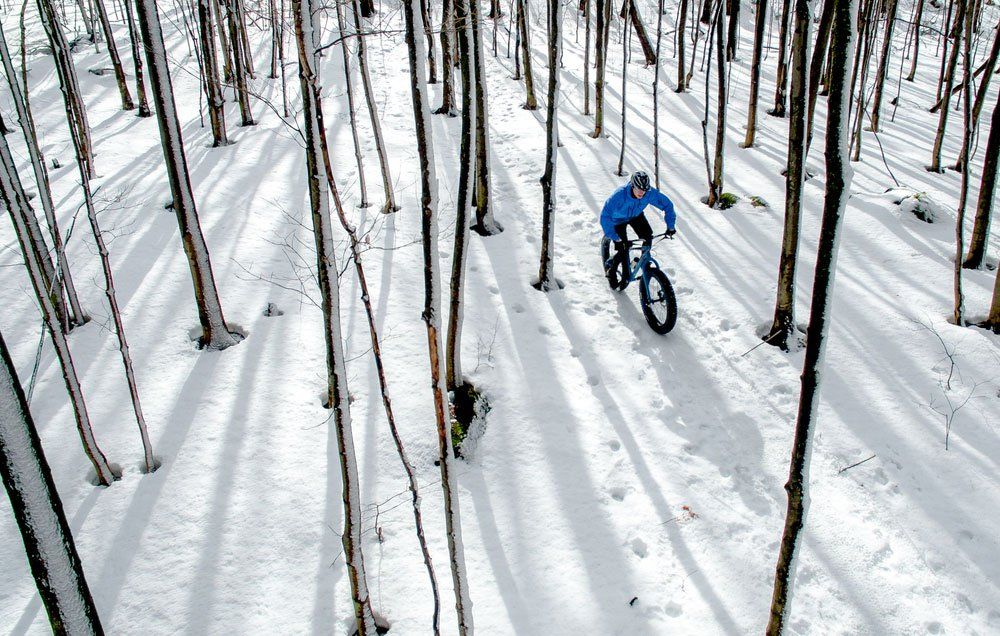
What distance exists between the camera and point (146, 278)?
24.2ft

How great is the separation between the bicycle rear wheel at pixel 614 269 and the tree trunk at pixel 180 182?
4.54m

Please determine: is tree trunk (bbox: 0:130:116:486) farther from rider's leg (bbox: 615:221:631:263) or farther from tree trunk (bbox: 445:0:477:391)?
rider's leg (bbox: 615:221:631:263)

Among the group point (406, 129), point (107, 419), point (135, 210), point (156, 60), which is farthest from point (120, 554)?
point (406, 129)

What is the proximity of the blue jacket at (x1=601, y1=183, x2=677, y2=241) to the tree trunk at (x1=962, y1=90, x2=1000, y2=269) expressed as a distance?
3.59 m

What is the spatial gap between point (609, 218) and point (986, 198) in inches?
181

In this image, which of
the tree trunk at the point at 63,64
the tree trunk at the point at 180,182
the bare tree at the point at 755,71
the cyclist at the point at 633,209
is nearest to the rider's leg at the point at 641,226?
the cyclist at the point at 633,209

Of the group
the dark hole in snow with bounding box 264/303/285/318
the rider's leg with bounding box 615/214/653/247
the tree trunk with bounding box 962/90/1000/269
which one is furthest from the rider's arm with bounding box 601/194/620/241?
Result: the tree trunk with bounding box 962/90/1000/269

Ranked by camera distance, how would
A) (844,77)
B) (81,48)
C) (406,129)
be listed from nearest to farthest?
1. (844,77)
2. (406,129)
3. (81,48)

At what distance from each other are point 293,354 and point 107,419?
5.80 ft

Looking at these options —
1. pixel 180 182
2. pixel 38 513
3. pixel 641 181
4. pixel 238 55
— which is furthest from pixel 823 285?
pixel 238 55

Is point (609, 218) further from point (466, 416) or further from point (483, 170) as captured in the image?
point (466, 416)

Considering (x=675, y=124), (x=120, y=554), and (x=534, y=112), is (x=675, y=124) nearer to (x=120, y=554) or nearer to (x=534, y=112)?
(x=534, y=112)

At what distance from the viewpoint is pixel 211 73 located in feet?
34.9

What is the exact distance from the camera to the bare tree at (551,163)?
6.55 m
